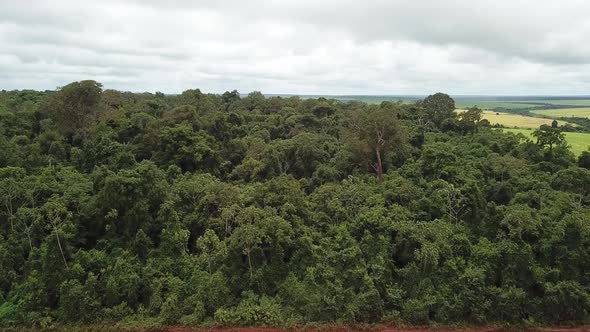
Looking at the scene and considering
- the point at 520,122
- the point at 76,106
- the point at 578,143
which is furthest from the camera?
the point at 520,122

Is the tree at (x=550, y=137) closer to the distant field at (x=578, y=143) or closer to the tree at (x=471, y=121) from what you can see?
the distant field at (x=578, y=143)

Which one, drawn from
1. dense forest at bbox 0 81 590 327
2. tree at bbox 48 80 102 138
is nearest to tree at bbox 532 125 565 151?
dense forest at bbox 0 81 590 327

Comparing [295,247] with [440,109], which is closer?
[295,247]

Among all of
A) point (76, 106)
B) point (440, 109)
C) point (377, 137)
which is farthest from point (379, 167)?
point (76, 106)

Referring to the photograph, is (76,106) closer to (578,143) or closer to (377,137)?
(377,137)

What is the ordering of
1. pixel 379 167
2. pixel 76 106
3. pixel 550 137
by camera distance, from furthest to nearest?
pixel 76 106 < pixel 550 137 < pixel 379 167

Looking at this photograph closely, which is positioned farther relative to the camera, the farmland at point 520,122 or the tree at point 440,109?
the farmland at point 520,122

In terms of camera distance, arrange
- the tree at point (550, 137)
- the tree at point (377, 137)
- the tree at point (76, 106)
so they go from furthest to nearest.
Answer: the tree at point (76, 106) < the tree at point (550, 137) < the tree at point (377, 137)

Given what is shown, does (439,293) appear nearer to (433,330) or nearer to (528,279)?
(433,330)

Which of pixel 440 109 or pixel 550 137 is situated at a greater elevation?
pixel 440 109

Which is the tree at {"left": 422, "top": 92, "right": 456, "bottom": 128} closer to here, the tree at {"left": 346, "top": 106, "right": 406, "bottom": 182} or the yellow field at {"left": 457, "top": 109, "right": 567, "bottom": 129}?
the yellow field at {"left": 457, "top": 109, "right": 567, "bottom": 129}

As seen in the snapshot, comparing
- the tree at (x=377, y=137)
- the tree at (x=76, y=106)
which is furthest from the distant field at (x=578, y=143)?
the tree at (x=76, y=106)
